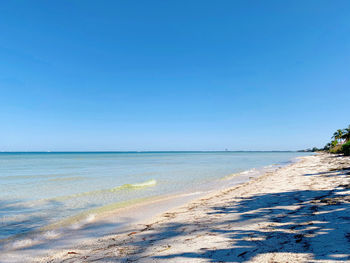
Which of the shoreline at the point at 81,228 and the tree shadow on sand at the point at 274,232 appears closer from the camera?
the tree shadow on sand at the point at 274,232

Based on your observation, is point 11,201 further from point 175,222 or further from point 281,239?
point 281,239

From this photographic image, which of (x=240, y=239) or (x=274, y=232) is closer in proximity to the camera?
(x=240, y=239)

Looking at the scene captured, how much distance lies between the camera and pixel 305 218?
4.89 m

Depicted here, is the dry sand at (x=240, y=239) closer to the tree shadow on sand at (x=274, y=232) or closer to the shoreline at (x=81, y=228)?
the tree shadow on sand at (x=274, y=232)

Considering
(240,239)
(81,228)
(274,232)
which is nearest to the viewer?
(240,239)

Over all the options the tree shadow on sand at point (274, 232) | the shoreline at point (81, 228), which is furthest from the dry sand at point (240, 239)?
the shoreline at point (81, 228)

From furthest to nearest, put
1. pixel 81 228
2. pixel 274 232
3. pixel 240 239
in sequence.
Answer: pixel 81 228, pixel 274 232, pixel 240 239

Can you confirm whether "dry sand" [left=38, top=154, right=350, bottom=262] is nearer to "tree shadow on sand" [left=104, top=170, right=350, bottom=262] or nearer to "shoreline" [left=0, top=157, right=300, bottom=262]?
"tree shadow on sand" [left=104, top=170, right=350, bottom=262]

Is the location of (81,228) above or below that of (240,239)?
below

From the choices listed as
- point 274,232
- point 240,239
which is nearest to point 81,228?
point 240,239

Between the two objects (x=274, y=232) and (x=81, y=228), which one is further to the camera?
(x=81, y=228)

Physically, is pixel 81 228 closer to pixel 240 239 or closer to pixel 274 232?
pixel 240 239

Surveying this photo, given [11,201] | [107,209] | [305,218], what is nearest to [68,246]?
[107,209]

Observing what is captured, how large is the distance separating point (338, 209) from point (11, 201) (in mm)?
13159
